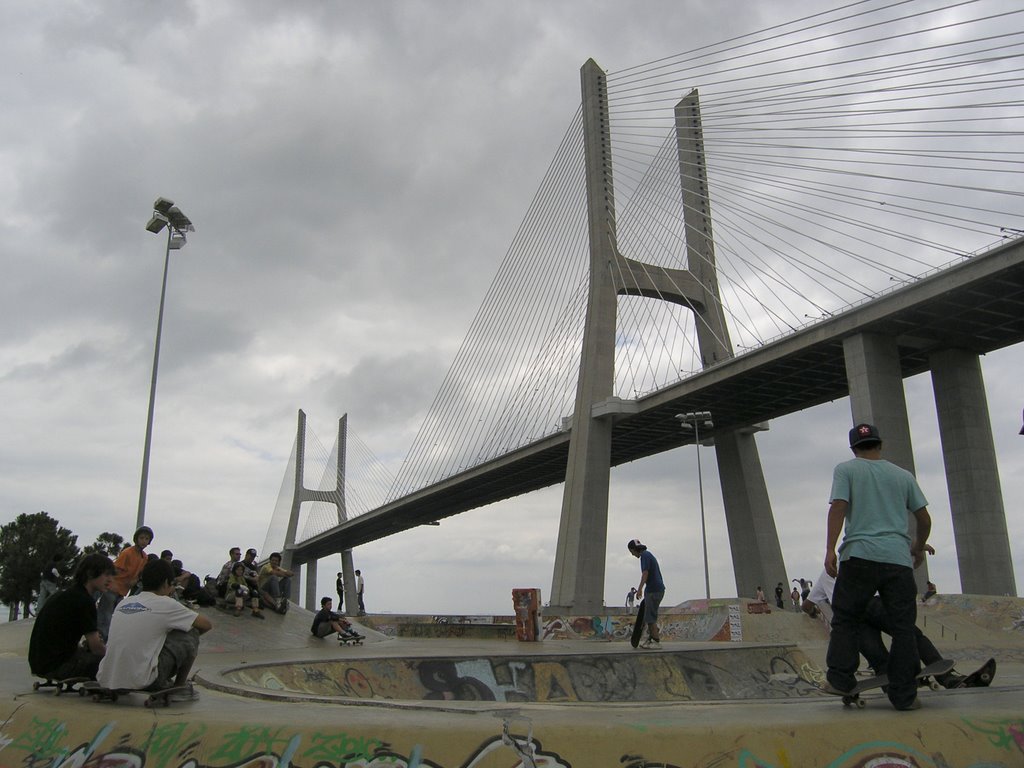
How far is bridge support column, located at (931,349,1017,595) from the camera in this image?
24625 millimetres

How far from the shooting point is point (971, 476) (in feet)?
83.1

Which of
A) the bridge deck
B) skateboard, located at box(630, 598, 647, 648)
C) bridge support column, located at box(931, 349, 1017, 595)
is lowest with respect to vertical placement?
skateboard, located at box(630, 598, 647, 648)

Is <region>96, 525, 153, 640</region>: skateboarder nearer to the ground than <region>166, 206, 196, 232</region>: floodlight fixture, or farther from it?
nearer to the ground

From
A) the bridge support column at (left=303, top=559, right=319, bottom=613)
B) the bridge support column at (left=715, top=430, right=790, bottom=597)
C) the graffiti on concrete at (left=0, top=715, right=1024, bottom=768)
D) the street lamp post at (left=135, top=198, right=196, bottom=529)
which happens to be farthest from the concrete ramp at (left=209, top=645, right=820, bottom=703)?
the bridge support column at (left=303, top=559, right=319, bottom=613)

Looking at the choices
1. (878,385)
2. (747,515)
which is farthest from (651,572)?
(747,515)

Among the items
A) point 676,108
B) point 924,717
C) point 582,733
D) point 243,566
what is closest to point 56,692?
point 582,733

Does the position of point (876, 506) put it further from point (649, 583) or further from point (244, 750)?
point (649, 583)

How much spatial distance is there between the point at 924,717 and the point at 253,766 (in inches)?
110

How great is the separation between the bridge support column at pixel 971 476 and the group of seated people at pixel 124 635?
25663mm

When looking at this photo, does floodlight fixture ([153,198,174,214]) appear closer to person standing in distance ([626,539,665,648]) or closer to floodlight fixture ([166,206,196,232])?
floodlight fixture ([166,206,196,232])

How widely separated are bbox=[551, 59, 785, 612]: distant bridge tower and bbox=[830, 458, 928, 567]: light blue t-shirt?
26882 millimetres

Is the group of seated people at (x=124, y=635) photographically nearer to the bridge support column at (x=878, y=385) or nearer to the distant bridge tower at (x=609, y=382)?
the bridge support column at (x=878, y=385)

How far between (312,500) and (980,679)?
70.2 metres

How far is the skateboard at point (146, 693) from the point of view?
4.32m
